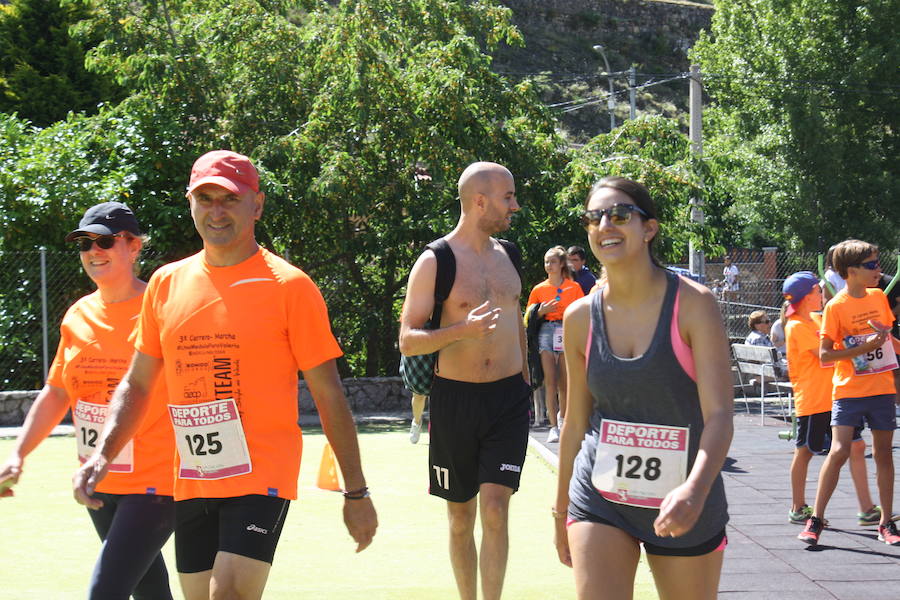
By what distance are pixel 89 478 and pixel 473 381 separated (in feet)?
7.24

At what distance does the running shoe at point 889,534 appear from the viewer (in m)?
7.32

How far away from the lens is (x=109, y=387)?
4605mm

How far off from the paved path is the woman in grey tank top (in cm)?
249

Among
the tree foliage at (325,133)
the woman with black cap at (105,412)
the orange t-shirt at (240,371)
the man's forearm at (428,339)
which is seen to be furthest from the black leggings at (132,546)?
the tree foliage at (325,133)

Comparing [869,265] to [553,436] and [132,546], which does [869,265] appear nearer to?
[132,546]

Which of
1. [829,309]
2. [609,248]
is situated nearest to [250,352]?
[609,248]

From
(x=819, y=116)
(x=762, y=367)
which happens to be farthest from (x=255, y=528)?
(x=819, y=116)

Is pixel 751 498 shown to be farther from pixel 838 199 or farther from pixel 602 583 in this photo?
pixel 838 199

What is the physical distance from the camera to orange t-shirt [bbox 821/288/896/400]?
295 inches

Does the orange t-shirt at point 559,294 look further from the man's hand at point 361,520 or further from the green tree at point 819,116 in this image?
the green tree at point 819,116

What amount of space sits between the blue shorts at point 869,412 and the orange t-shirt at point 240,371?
4.75 meters

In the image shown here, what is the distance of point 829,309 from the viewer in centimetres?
757

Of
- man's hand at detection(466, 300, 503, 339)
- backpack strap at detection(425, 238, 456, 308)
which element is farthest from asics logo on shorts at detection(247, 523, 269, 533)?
backpack strap at detection(425, 238, 456, 308)

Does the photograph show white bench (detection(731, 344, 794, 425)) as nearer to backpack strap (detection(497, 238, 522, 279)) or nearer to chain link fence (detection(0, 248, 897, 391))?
backpack strap (detection(497, 238, 522, 279))
